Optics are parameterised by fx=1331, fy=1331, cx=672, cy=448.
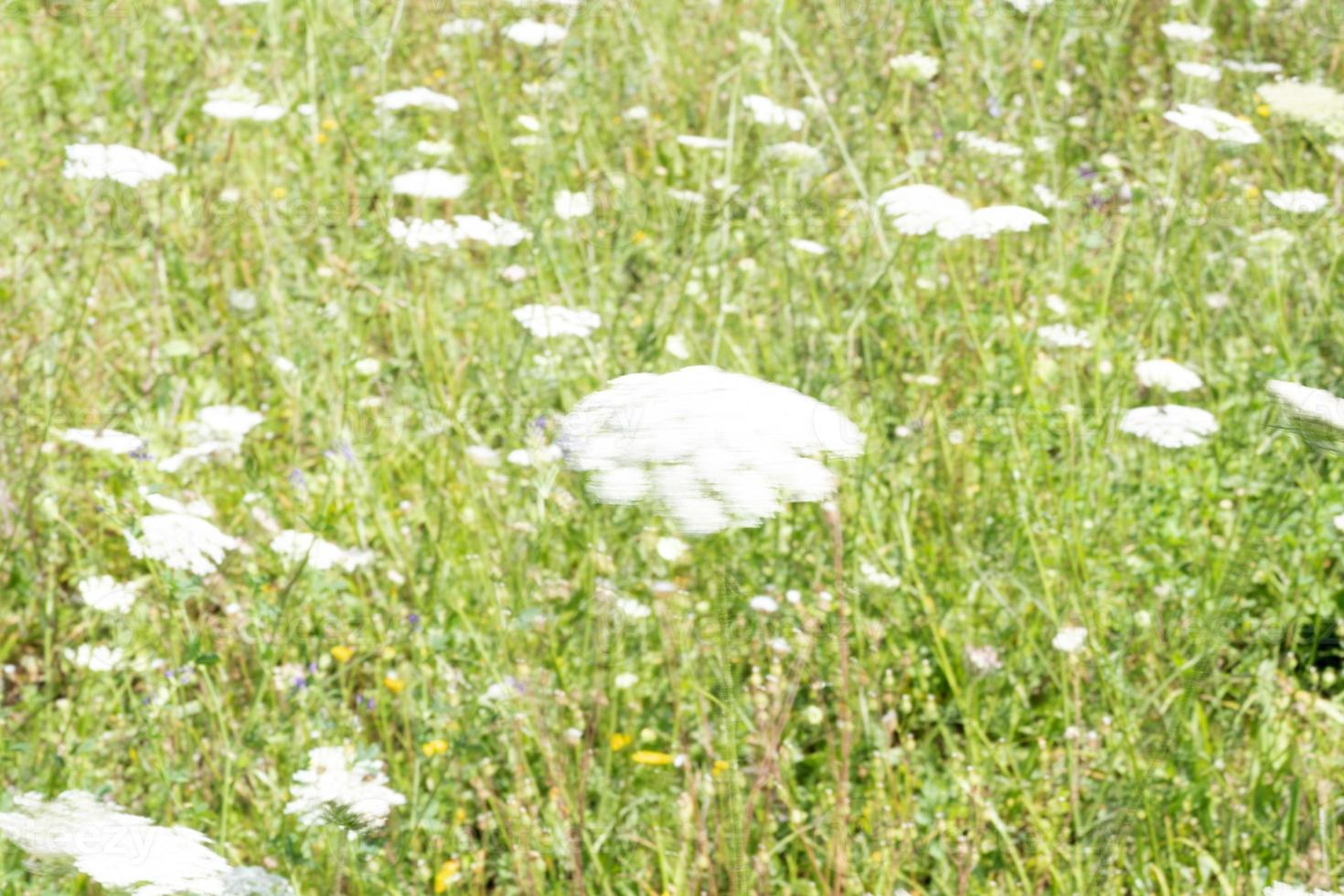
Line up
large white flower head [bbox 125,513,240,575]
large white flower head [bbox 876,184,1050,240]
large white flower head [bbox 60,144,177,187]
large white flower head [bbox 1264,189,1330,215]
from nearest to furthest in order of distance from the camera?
large white flower head [bbox 125,513,240,575]
large white flower head [bbox 876,184,1050,240]
large white flower head [bbox 60,144,177,187]
large white flower head [bbox 1264,189,1330,215]

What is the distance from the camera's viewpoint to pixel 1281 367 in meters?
2.62

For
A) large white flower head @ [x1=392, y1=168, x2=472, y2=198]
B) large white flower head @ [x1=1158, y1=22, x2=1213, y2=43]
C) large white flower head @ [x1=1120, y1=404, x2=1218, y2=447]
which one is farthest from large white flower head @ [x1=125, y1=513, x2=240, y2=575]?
large white flower head @ [x1=1158, y1=22, x2=1213, y2=43]

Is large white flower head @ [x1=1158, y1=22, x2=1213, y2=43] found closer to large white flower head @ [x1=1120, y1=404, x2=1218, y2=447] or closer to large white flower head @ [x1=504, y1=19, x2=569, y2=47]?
large white flower head @ [x1=1120, y1=404, x2=1218, y2=447]

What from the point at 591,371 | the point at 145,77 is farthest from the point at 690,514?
the point at 145,77

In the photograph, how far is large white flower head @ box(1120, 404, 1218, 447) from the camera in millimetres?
2037

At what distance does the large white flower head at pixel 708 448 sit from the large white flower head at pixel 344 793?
49 centimetres

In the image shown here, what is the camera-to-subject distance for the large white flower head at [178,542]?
5.24 feet

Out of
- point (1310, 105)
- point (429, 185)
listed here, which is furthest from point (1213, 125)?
point (429, 185)

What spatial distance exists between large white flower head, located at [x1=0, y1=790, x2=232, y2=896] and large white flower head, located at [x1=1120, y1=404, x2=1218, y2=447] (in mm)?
1501

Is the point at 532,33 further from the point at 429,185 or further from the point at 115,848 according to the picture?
the point at 115,848

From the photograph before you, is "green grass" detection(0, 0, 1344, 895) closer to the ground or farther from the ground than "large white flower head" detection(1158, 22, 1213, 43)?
closer to the ground

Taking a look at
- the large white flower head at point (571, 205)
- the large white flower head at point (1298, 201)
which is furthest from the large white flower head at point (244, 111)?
the large white flower head at point (1298, 201)

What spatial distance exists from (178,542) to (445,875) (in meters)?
0.55

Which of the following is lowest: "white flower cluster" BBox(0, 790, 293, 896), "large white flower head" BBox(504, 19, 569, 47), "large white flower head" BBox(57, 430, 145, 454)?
"large white flower head" BBox(57, 430, 145, 454)
